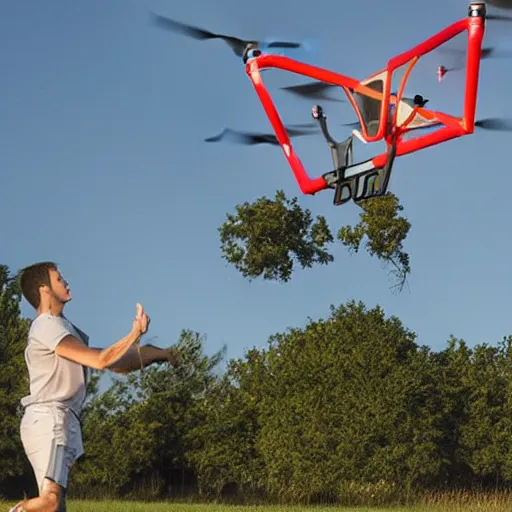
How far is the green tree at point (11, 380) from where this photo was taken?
Answer: 3678 centimetres

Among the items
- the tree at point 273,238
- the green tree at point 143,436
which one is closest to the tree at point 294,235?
the tree at point 273,238

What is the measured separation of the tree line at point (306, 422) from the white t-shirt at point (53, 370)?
29321 millimetres

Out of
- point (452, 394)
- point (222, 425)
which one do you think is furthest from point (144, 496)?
point (452, 394)

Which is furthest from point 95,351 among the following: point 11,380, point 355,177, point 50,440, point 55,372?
point 11,380

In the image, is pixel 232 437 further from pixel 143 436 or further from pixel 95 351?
pixel 95 351

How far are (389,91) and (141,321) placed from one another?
4682mm

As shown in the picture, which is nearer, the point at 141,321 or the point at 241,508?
the point at 141,321

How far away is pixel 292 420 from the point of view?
114ft

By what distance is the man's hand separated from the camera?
13.7 ft

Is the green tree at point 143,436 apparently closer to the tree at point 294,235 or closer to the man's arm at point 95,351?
the tree at point 294,235

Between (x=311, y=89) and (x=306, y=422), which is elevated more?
(x=311, y=89)

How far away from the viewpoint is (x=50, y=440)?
445 cm

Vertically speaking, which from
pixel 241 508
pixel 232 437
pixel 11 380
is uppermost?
pixel 11 380

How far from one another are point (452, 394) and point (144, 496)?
12.6 meters
